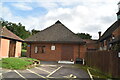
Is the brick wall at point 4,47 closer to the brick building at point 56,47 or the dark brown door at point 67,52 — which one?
the brick building at point 56,47

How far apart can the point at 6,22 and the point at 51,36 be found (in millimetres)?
31397

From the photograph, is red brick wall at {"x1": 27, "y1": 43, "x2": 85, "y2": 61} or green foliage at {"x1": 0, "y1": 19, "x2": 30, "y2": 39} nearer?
red brick wall at {"x1": 27, "y1": 43, "x2": 85, "y2": 61}

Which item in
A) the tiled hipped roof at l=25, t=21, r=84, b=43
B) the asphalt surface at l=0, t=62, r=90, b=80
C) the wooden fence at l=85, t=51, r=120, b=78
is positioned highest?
the tiled hipped roof at l=25, t=21, r=84, b=43

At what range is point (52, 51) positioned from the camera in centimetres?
1869

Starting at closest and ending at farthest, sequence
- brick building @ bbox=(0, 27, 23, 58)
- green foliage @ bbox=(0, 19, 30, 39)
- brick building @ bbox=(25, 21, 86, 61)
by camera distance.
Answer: brick building @ bbox=(0, 27, 23, 58) < brick building @ bbox=(25, 21, 86, 61) < green foliage @ bbox=(0, 19, 30, 39)

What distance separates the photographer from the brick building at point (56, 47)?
18.3 m

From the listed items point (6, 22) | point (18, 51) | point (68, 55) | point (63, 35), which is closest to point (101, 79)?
point (68, 55)

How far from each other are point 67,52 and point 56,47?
1.77 metres

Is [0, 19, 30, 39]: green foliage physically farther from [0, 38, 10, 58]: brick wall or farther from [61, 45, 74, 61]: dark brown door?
[61, 45, 74, 61]: dark brown door

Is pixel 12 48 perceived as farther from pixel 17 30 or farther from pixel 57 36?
pixel 17 30

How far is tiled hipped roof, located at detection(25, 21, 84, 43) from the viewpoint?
18.4 m

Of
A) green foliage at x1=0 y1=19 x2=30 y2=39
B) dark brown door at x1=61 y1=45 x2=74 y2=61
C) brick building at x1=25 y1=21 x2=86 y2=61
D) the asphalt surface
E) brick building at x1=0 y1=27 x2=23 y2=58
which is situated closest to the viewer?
the asphalt surface

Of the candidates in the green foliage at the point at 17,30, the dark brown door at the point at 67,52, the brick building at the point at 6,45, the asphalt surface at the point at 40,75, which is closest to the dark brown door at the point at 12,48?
the brick building at the point at 6,45

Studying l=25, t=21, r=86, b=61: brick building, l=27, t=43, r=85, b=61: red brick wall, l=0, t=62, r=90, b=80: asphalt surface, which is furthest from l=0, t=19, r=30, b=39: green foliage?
l=0, t=62, r=90, b=80: asphalt surface
